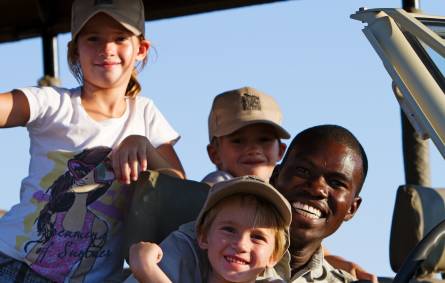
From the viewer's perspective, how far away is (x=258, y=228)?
12.9ft

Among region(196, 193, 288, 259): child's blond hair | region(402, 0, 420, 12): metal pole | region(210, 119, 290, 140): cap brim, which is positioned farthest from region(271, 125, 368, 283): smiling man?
region(402, 0, 420, 12): metal pole

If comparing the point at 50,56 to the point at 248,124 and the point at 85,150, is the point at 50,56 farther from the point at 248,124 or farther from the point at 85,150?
the point at 85,150

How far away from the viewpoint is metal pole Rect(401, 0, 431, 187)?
5672 millimetres

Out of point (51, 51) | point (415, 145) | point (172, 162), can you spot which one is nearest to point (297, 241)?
point (172, 162)

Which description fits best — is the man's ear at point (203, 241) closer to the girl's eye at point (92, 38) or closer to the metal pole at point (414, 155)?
the girl's eye at point (92, 38)

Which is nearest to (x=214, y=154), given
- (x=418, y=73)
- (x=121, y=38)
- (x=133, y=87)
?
(x=133, y=87)

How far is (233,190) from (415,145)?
6.25 ft

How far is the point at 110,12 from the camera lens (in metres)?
4.79

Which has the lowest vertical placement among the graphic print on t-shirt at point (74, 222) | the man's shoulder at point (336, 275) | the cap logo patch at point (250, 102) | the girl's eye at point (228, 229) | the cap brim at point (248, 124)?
the man's shoulder at point (336, 275)

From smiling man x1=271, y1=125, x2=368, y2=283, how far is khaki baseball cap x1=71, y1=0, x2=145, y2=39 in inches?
31.9

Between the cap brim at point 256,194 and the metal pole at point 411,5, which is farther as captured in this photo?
the metal pole at point 411,5

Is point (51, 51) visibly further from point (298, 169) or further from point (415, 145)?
point (298, 169)

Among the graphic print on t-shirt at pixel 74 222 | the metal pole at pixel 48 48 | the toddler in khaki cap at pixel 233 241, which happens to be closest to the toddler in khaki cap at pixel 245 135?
the graphic print on t-shirt at pixel 74 222

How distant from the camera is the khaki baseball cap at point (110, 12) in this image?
15.7 feet
